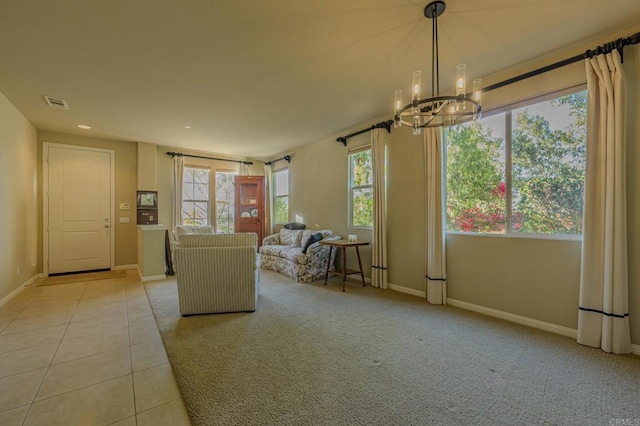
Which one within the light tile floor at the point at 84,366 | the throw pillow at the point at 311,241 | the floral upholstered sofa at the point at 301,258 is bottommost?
the light tile floor at the point at 84,366

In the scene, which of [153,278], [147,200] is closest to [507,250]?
[153,278]

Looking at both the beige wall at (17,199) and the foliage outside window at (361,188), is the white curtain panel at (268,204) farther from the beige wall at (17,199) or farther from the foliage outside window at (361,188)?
the beige wall at (17,199)

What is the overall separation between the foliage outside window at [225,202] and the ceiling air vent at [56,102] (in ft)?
10.9

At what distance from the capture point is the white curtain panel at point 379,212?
4301mm

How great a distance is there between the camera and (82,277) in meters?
5.14

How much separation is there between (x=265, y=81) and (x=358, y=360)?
307 centimetres

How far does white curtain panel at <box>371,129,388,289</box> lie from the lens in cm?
430

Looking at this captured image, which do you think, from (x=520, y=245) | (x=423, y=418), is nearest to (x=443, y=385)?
(x=423, y=418)

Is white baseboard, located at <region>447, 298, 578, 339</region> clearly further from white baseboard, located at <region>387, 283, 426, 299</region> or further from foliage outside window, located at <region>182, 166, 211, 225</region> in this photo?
foliage outside window, located at <region>182, 166, 211, 225</region>

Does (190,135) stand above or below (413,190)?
above

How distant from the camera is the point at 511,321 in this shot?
2.99m

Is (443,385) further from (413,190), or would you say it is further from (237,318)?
(413,190)

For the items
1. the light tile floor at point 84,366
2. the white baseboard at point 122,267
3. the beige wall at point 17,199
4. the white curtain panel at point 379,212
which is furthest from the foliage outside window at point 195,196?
the white curtain panel at point 379,212

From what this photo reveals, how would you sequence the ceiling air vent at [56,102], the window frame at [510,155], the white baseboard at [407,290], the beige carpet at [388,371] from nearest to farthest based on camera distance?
1. the beige carpet at [388,371]
2. the window frame at [510,155]
3. the ceiling air vent at [56,102]
4. the white baseboard at [407,290]
